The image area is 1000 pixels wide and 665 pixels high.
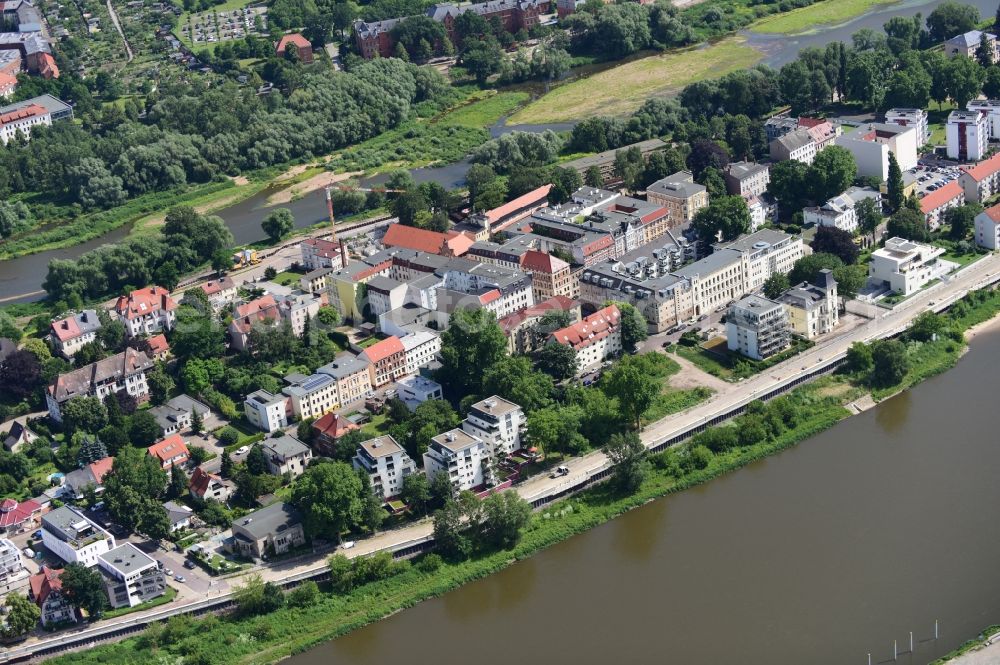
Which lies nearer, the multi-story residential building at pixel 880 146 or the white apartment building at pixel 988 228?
the white apartment building at pixel 988 228

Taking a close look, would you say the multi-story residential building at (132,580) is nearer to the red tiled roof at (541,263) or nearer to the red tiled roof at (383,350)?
the red tiled roof at (383,350)

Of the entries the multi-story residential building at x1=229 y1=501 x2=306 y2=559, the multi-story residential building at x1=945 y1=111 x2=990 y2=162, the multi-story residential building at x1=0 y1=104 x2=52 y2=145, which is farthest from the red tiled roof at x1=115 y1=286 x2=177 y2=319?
the multi-story residential building at x1=945 y1=111 x2=990 y2=162

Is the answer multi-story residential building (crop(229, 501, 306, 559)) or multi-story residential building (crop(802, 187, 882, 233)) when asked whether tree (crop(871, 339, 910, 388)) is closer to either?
multi-story residential building (crop(802, 187, 882, 233))

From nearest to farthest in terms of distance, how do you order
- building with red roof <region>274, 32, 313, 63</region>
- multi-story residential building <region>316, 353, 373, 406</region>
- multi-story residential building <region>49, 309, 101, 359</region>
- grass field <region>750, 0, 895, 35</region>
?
multi-story residential building <region>316, 353, 373, 406</region> → multi-story residential building <region>49, 309, 101, 359</region> → grass field <region>750, 0, 895, 35</region> → building with red roof <region>274, 32, 313, 63</region>

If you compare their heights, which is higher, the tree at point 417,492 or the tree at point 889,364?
the tree at point 417,492

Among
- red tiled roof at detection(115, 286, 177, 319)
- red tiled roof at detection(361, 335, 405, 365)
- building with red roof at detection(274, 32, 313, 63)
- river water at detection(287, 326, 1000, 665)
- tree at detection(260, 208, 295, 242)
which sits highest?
building with red roof at detection(274, 32, 313, 63)

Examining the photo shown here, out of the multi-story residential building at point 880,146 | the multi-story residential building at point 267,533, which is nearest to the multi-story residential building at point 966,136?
the multi-story residential building at point 880,146

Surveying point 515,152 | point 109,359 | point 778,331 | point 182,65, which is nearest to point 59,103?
point 182,65

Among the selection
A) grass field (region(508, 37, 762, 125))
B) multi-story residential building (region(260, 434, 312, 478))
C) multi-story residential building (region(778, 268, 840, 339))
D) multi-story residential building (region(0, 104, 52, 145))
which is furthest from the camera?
multi-story residential building (region(0, 104, 52, 145))

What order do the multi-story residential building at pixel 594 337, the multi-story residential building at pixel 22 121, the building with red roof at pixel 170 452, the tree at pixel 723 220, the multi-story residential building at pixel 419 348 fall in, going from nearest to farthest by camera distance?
the building with red roof at pixel 170 452 < the multi-story residential building at pixel 594 337 < the multi-story residential building at pixel 419 348 < the tree at pixel 723 220 < the multi-story residential building at pixel 22 121
